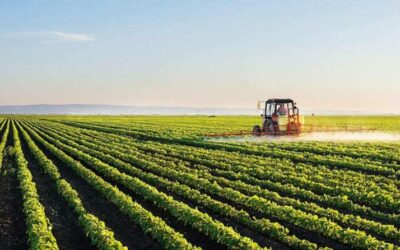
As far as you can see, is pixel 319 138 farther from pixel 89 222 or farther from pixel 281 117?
pixel 89 222

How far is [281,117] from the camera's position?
A: 28.6 metres

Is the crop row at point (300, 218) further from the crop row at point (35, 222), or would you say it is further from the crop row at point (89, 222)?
the crop row at point (35, 222)

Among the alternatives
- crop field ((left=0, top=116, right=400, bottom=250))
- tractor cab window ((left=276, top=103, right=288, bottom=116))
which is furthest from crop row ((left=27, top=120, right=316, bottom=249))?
tractor cab window ((left=276, top=103, right=288, bottom=116))

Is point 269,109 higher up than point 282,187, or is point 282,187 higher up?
point 269,109

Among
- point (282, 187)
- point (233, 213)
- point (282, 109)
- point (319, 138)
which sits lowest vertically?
point (233, 213)

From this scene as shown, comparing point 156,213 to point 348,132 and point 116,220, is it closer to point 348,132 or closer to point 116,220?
point 116,220

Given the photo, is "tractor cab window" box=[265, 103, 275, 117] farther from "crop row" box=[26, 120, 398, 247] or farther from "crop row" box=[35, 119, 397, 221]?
"crop row" box=[26, 120, 398, 247]

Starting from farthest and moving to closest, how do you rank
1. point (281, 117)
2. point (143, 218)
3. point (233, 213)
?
point (281, 117), point (233, 213), point (143, 218)

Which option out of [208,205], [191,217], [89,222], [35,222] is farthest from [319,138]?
[35,222]

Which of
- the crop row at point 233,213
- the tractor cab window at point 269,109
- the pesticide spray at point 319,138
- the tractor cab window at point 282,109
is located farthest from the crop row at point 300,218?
the tractor cab window at point 269,109

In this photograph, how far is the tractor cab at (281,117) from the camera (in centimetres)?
2867

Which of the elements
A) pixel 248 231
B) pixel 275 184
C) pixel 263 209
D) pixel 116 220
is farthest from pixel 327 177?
pixel 116 220

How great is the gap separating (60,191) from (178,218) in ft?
15.1

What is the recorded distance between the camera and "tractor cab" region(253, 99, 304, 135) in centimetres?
2867
